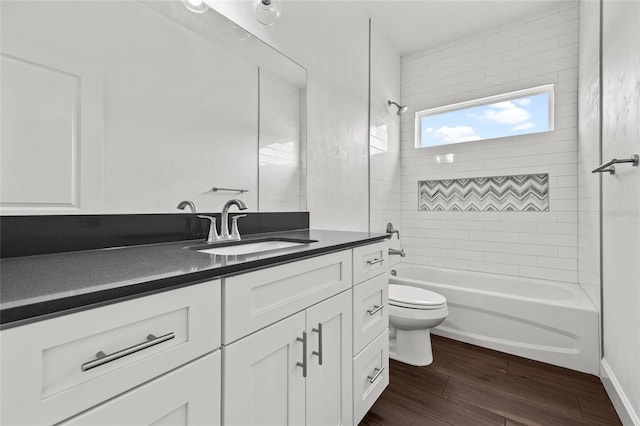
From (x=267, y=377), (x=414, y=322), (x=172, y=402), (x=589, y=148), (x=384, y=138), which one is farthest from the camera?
(x=384, y=138)

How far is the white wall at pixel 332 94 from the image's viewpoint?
188 centimetres

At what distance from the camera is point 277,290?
3.08 feet

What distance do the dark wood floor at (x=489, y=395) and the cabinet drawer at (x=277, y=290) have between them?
84 centimetres

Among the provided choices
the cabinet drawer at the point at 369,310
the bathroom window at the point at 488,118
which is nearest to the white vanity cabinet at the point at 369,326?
the cabinet drawer at the point at 369,310

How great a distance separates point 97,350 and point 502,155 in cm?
320

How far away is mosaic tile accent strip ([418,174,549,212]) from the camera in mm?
2729

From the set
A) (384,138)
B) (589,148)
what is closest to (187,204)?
(384,138)

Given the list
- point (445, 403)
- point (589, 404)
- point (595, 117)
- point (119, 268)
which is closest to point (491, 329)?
point (589, 404)

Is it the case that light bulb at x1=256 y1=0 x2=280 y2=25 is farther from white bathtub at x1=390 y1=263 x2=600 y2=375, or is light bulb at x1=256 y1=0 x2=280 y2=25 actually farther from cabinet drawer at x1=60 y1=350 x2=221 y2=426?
white bathtub at x1=390 y1=263 x2=600 y2=375

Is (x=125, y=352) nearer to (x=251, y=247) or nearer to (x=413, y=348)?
(x=251, y=247)

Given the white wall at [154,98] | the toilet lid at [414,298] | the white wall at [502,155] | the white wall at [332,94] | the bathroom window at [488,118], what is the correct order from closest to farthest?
the white wall at [154,98] < the white wall at [332,94] < the toilet lid at [414,298] < the white wall at [502,155] < the bathroom window at [488,118]

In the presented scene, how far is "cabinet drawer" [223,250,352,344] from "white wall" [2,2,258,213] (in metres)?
0.61

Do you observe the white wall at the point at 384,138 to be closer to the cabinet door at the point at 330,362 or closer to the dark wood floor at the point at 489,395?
the dark wood floor at the point at 489,395

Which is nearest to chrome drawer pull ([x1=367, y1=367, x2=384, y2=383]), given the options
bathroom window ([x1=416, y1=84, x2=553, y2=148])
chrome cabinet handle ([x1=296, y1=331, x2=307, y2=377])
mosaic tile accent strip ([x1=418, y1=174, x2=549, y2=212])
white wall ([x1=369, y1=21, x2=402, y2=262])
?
chrome cabinet handle ([x1=296, y1=331, x2=307, y2=377])
